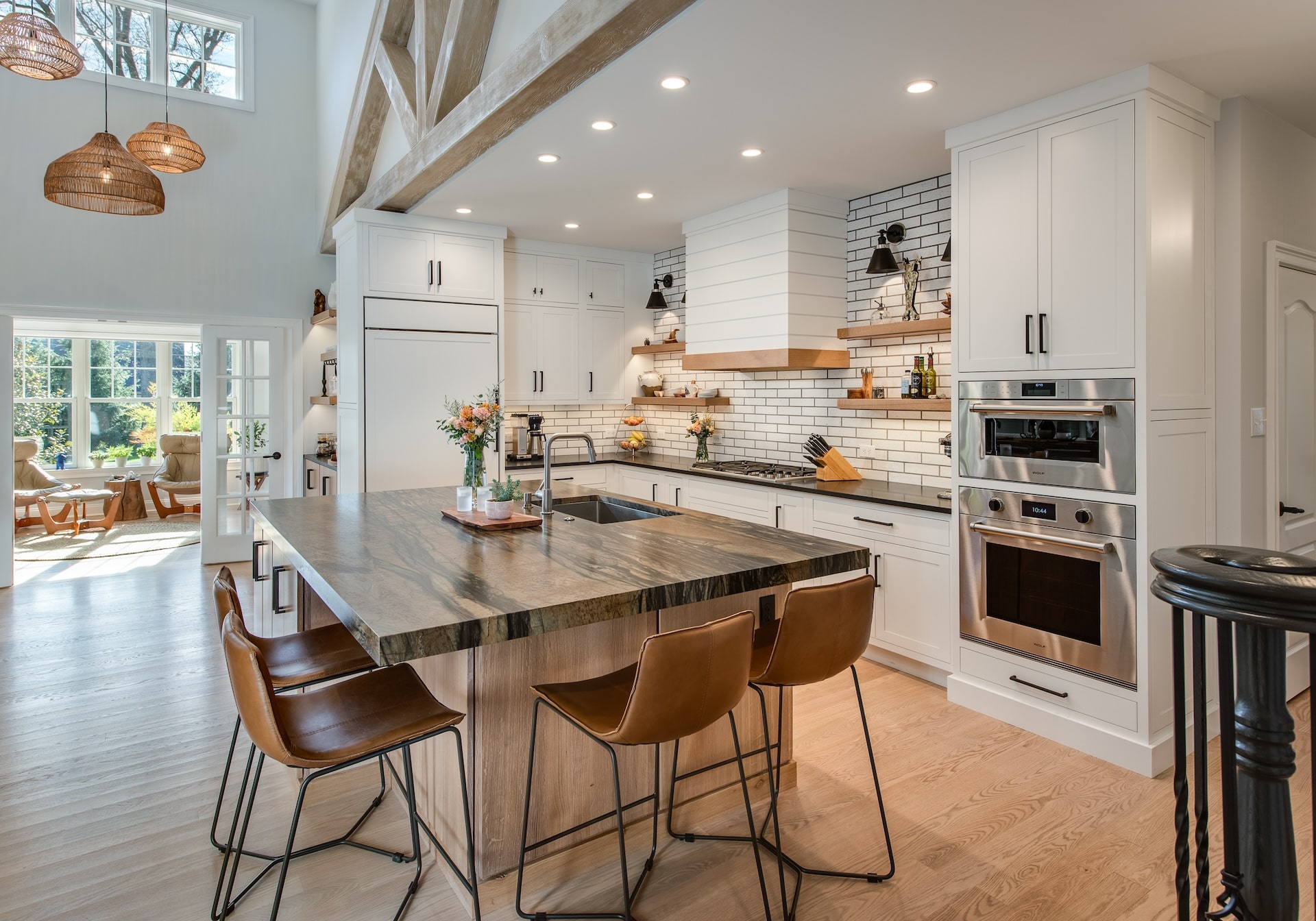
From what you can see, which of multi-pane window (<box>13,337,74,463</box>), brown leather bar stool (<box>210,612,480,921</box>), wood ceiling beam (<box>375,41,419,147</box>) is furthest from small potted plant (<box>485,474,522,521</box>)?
multi-pane window (<box>13,337,74,463</box>)

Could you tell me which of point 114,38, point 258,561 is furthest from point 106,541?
point 258,561

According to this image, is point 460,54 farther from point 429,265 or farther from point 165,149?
point 165,149

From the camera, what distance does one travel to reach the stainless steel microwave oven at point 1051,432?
115 inches

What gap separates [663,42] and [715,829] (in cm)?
268

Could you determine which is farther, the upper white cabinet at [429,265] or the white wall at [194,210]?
the white wall at [194,210]

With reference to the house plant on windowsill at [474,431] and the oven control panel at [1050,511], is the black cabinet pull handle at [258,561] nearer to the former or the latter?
the house plant on windowsill at [474,431]

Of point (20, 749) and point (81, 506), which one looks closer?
point (20, 749)

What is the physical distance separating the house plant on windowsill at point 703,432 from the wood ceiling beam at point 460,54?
2.73 m

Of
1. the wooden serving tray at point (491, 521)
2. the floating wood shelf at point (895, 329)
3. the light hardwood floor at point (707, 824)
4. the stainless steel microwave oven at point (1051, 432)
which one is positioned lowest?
the light hardwood floor at point (707, 824)

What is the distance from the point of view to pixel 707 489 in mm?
5070

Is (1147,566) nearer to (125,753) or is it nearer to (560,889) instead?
(560,889)

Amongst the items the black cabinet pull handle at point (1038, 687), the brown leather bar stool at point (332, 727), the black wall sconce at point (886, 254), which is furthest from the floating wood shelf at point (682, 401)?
the brown leather bar stool at point (332, 727)

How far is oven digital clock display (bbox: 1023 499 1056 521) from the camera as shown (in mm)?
3148

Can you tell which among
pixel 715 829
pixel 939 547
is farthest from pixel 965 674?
pixel 715 829
